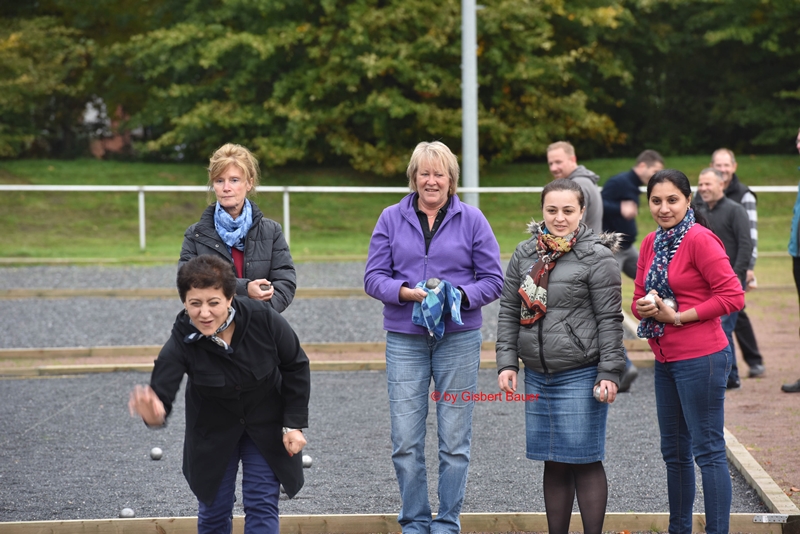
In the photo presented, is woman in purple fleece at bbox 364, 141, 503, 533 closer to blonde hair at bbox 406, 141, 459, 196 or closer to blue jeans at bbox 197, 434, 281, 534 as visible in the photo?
blonde hair at bbox 406, 141, 459, 196

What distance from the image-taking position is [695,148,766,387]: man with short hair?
774 centimetres

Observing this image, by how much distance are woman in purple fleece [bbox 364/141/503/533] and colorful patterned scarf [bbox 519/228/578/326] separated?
321 millimetres

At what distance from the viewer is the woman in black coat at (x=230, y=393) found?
373 centimetres

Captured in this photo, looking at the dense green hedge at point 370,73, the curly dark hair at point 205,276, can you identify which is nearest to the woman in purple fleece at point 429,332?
the curly dark hair at point 205,276

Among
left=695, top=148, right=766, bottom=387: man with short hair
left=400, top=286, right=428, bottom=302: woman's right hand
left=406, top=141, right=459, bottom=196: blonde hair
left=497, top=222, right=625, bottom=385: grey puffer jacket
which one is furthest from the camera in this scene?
left=695, top=148, right=766, bottom=387: man with short hair

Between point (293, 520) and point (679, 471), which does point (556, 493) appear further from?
point (293, 520)

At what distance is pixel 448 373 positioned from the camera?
4539mm

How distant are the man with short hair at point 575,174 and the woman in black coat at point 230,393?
11.8 ft

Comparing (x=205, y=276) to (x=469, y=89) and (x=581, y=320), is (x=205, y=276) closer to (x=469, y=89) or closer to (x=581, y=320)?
(x=581, y=320)

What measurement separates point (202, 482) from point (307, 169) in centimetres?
2465

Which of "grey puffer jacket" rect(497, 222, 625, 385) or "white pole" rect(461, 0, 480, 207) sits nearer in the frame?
"grey puffer jacket" rect(497, 222, 625, 385)

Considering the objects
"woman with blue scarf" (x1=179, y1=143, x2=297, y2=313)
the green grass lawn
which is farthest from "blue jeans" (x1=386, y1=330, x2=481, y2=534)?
the green grass lawn

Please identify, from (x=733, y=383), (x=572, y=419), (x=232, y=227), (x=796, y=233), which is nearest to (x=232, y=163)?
(x=232, y=227)

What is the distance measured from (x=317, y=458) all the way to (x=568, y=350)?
248cm
